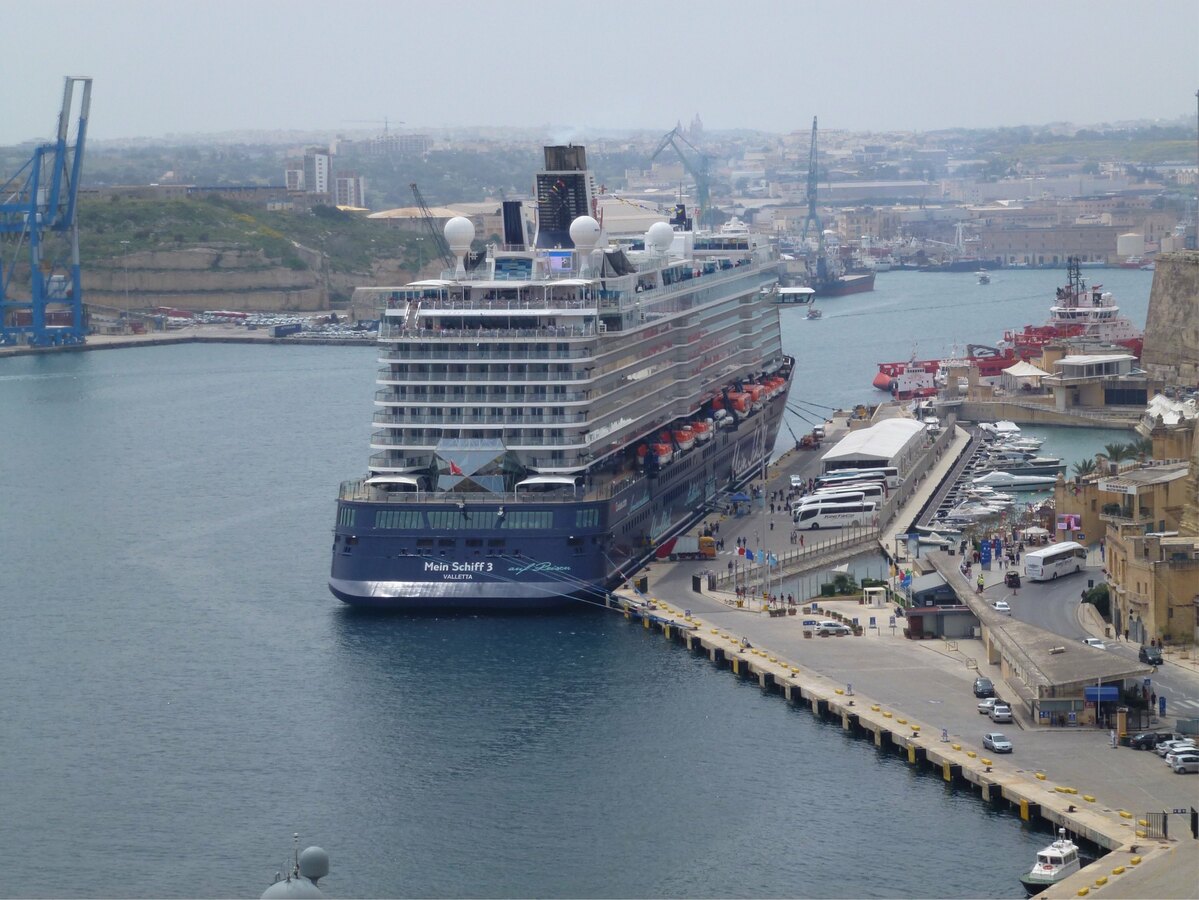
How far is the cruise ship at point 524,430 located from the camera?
121ft

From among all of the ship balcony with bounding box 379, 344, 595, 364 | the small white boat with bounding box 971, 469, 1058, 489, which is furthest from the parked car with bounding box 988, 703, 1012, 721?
the small white boat with bounding box 971, 469, 1058, 489

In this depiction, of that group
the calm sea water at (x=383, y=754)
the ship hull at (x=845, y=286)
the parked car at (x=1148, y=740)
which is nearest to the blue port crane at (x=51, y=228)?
the ship hull at (x=845, y=286)

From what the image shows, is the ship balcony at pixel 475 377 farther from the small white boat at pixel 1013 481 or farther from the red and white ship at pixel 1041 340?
the red and white ship at pixel 1041 340

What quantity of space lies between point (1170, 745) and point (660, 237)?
22858 mm

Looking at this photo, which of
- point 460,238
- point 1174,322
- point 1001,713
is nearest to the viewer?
point 1001,713

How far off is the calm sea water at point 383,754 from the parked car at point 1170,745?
2405mm

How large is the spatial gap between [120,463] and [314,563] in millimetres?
17484

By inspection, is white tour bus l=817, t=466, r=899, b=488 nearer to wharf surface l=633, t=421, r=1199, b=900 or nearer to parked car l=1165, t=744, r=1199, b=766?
wharf surface l=633, t=421, r=1199, b=900

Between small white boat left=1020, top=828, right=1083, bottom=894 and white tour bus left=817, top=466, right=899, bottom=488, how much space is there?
23.7 m

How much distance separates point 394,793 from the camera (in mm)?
28547

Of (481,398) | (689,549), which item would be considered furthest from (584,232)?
(689,549)

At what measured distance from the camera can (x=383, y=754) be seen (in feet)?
99.0

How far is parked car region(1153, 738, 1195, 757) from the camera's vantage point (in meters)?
27.2

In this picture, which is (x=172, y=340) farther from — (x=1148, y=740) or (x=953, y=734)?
(x=1148, y=740)
